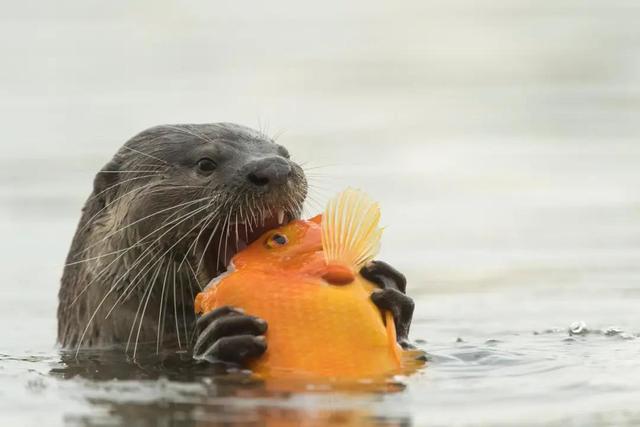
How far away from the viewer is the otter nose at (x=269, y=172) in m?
5.87

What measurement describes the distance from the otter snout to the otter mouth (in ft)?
0.33

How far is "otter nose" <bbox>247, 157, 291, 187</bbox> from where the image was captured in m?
5.87

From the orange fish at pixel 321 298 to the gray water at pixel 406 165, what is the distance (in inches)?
4.7

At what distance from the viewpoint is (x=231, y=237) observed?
20.0 feet

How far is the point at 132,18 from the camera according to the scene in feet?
52.2

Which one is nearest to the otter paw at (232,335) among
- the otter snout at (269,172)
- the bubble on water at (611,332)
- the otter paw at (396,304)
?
the otter paw at (396,304)

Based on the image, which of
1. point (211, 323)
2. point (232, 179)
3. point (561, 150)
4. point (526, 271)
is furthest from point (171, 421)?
point (561, 150)

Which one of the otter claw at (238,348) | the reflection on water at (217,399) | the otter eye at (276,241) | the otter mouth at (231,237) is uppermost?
the otter mouth at (231,237)

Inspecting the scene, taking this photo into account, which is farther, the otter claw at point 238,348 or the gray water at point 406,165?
the gray water at point 406,165

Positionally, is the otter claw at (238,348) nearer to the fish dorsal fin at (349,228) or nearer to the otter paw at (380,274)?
the fish dorsal fin at (349,228)

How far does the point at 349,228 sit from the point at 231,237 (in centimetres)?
70

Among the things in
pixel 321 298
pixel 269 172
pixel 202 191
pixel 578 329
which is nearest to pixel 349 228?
pixel 321 298

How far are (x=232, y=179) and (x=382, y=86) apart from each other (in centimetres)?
762

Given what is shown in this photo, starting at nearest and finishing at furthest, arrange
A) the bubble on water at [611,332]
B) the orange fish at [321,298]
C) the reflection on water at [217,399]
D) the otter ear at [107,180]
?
1. the reflection on water at [217,399]
2. the orange fish at [321,298]
3. the otter ear at [107,180]
4. the bubble on water at [611,332]
